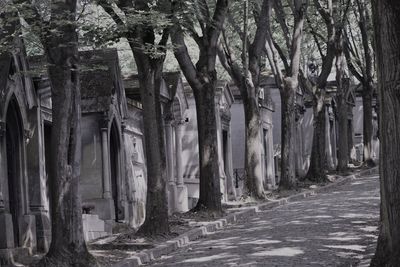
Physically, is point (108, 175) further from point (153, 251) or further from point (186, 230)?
point (153, 251)

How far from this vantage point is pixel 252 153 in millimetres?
23594

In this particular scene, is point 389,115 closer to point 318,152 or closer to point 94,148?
point 94,148

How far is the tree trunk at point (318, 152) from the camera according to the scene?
99.5ft

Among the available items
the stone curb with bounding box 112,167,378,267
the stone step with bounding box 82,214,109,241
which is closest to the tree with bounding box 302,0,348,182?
the stone curb with bounding box 112,167,378,267

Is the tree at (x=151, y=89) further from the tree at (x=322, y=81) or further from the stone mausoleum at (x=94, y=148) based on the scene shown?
the tree at (x=322, y=81)

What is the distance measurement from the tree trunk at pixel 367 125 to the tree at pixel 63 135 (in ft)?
95.6

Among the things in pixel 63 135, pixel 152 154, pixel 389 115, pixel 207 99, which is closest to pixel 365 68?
pixel 207 99

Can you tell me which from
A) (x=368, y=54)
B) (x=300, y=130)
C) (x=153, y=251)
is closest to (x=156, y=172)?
(x=153, y=251)

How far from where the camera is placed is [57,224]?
35.7ft

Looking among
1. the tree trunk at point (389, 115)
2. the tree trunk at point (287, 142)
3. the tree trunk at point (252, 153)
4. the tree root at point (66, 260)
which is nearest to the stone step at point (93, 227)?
the tree root at point (66, 260)

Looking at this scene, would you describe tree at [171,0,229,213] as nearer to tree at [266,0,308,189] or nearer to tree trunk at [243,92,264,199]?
tree trunk at [243,92,264,199]

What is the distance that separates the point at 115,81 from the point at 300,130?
22.8 meters

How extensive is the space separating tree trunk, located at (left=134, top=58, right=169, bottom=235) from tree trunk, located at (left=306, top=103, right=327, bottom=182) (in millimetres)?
15697

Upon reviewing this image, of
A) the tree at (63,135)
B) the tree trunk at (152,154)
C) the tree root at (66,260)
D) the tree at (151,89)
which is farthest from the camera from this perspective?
the tree trunk at (152,154)
